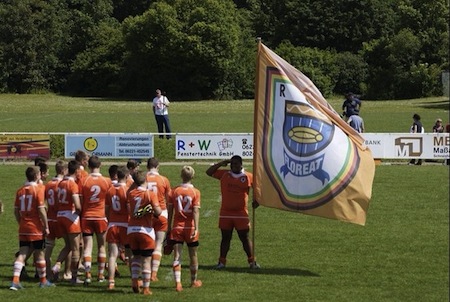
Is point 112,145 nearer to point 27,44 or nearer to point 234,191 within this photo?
point 234,191

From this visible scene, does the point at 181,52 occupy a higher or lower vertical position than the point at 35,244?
higher

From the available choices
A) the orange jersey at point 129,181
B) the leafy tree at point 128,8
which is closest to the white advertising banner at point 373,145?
the orange jersey at point 129,181

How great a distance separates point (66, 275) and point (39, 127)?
35148mm

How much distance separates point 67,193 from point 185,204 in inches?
68.5

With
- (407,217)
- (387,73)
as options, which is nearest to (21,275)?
(407,217)

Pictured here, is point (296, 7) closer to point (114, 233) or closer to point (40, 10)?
point (40, 10)

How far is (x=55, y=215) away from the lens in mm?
14539

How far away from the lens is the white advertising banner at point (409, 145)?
32.3 meters

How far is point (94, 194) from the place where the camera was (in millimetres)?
14391

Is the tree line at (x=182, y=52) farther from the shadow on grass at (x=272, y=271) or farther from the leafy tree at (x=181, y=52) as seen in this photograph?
the shadow on grass at (x=272, y=271)

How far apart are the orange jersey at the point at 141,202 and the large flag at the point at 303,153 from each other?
2.67 metres

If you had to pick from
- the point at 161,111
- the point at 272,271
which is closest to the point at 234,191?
the point at 272,271

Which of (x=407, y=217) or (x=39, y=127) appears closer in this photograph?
(x=407, y=217)

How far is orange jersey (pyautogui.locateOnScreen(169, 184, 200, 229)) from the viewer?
1407 cm
